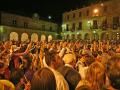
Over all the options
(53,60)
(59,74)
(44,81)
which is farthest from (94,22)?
(44,81)

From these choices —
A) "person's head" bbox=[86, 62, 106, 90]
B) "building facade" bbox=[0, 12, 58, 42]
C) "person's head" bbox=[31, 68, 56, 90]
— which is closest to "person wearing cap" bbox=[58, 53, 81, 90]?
"person's head" bbox=[86, 62, 106, 90]

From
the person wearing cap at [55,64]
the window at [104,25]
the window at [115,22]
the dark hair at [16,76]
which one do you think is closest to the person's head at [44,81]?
the person wearing cap at [55,64]

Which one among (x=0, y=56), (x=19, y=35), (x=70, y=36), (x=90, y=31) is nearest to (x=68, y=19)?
(x=70, y=36)

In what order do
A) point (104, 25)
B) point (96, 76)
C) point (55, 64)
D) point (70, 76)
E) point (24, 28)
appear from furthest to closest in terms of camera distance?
1. point (24, 28)
2. point (104, 25)
3. point (70, 76)
4. point (55, 64)
5. point (96, 76)

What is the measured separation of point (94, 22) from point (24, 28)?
17008mm

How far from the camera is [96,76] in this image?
4.96 m

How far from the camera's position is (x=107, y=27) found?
6106 cm

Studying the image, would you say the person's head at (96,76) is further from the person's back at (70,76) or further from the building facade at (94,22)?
the building facade at (94,22)

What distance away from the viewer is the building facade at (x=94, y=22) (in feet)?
194

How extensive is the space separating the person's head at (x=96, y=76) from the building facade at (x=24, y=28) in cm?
5428

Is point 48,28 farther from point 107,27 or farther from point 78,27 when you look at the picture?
point 107,27

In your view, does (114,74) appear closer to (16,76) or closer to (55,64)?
(55,64)

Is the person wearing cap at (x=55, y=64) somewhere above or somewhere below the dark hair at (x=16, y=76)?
above

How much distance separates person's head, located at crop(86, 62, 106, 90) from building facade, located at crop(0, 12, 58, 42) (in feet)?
178
